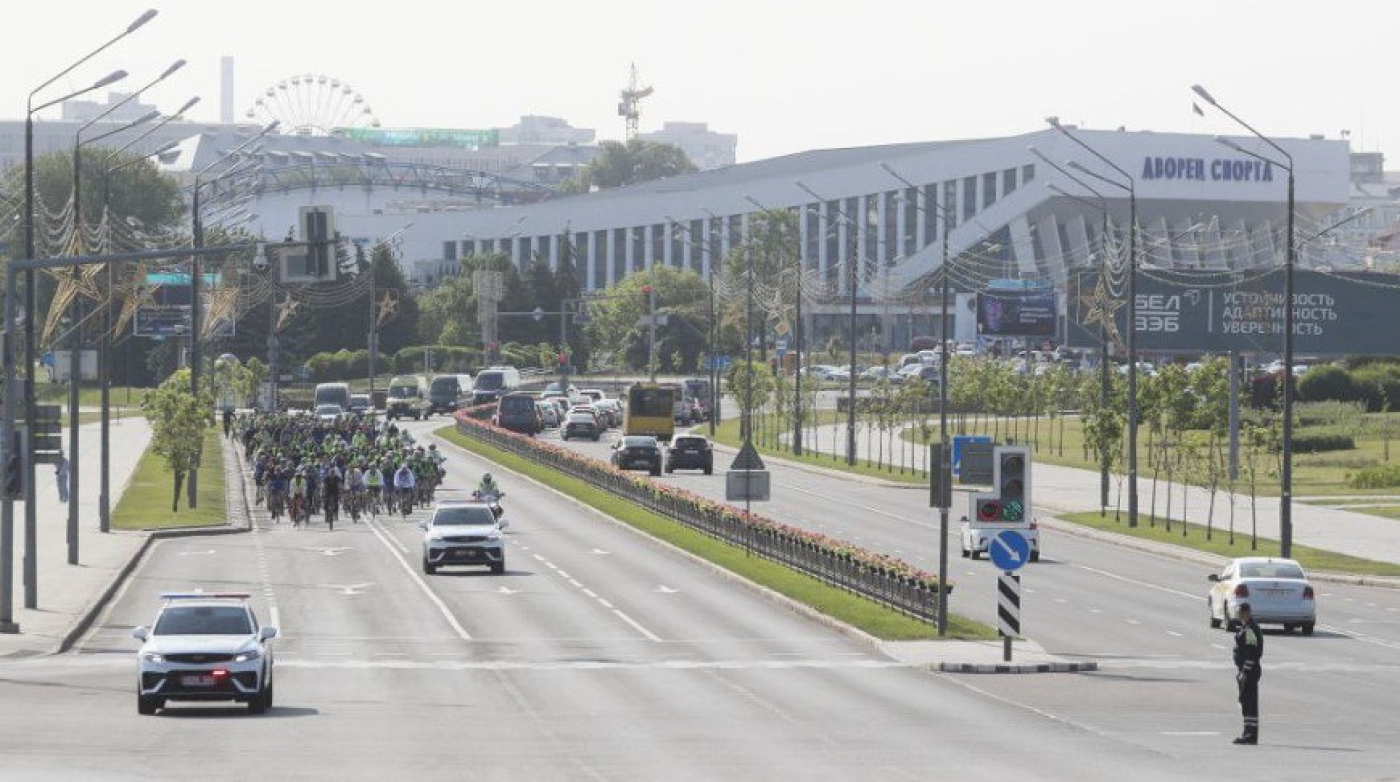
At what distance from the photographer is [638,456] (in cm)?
9025

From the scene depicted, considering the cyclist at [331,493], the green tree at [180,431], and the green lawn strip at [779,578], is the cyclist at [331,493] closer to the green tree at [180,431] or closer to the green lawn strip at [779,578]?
the green tree at [180,431]

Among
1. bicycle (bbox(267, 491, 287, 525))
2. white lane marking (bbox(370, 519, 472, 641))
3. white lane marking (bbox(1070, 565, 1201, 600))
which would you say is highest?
bicycle (bbox(267, 491, 287, 525))

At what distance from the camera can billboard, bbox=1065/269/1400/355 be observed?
101 meters

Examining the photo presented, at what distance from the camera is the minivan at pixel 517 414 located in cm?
11925

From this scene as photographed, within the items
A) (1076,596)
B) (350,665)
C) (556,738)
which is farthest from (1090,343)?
(556,738)

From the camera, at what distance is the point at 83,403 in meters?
162

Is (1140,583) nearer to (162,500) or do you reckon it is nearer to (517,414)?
(162,500)

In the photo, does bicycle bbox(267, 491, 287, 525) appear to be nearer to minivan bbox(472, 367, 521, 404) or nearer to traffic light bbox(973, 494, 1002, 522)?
traffic light bbox(973, 494, 1002, 522)

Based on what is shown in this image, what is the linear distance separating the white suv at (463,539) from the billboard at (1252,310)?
49.6 meters

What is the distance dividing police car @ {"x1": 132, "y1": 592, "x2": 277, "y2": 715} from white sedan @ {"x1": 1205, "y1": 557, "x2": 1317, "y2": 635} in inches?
737

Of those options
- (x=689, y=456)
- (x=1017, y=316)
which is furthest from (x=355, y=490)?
(x=1017, y=316)

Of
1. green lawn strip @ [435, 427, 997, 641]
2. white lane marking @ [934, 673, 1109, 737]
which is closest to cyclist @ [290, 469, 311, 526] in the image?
green lawn strip @ [435, 427, 997, 641]

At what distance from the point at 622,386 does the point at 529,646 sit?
5647 inches

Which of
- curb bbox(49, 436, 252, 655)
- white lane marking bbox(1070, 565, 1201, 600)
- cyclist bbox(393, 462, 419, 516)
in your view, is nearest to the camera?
curb bbox(49, 436, 252, 655)
